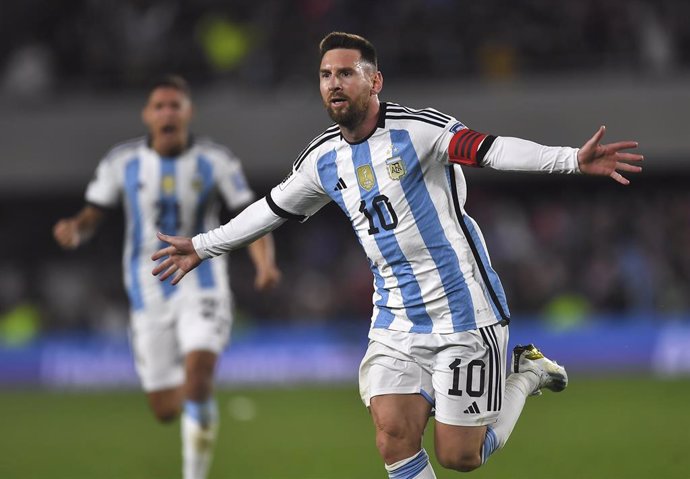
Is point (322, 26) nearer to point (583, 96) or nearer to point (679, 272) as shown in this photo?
point (583, 96)

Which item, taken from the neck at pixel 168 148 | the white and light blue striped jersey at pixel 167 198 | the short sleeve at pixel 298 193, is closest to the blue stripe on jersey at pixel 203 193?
the white and light blue striped jersey at pixel 167 198

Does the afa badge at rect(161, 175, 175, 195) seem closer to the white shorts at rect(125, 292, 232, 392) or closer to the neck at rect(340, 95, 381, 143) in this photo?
the white shorts at rect(125, 292, 232, 392)

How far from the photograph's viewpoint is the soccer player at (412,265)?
580cm

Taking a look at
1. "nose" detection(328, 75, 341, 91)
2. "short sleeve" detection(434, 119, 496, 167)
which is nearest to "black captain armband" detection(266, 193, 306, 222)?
"nose" detection(328, 75, 341, 91)

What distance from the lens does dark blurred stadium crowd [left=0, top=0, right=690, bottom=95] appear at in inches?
720

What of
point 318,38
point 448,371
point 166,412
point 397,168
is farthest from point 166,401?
point 318,38

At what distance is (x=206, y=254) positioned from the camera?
20.1ft

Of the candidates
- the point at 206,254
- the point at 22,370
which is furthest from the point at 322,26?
the point at 206,254

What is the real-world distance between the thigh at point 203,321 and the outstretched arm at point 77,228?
2.69ft

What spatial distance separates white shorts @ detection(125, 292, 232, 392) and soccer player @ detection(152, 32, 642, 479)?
223cm

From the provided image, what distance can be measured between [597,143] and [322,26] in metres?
13.5

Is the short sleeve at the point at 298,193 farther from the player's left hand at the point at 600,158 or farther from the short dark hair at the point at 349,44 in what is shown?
the player's left hand at the point at 600,158

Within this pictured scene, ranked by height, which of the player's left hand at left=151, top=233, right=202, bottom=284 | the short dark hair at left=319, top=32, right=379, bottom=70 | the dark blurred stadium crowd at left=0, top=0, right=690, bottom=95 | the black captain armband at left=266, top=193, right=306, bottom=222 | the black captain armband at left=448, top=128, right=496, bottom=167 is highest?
the dark blurred stadium crowd at left=0, top=0, right=690, bottom=95

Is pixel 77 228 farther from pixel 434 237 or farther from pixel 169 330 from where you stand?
pixel 434 237
